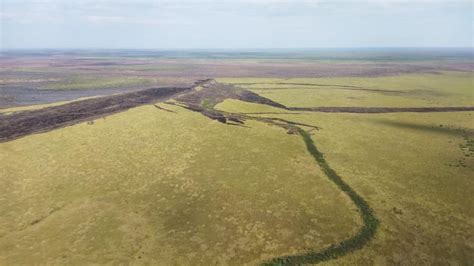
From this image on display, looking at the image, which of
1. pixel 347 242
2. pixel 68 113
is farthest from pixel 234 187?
pixel 68 113

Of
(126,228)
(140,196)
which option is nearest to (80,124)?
(140,196)

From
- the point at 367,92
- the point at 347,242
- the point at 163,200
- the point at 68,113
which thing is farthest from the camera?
the point at 367,92

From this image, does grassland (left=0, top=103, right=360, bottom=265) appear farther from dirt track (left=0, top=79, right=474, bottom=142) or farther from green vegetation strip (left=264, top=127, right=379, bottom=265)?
dirt track (left=0, top=79, right=474, bottom=142)

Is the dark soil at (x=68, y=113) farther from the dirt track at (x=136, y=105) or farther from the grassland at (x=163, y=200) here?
the grassland at (x=163, y=200)

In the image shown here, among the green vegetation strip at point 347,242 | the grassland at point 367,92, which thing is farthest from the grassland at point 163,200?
the grassland at point 367,92

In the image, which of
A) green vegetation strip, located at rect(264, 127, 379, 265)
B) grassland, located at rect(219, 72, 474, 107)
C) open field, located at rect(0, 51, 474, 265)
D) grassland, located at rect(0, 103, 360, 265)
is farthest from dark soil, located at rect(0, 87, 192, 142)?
green vegetation strip, located at rect(264, 127, 379, 265)

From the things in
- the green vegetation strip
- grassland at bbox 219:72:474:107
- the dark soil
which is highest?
grassland at bbox 219:72:474:107

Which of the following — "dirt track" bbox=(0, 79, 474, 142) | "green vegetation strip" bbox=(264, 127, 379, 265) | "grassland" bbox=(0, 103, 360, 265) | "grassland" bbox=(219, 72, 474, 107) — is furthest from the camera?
"grassland" bbox=(219, 72, 474, 107)

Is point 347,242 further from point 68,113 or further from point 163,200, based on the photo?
point 68,113
